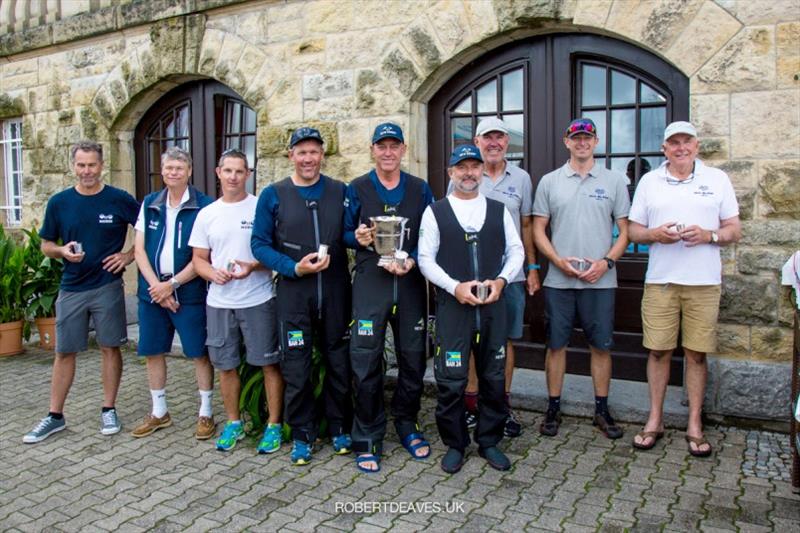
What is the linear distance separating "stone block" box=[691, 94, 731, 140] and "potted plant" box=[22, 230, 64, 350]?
6.16 m

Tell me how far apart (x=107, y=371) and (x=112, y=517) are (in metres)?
1.61

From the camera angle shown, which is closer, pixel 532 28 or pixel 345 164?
pixel 532 28

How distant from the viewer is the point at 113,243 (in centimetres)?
512

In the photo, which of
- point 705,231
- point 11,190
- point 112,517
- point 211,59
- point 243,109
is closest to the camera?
point 112,517

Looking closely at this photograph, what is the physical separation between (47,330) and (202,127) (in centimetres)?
272

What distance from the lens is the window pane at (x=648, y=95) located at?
549 cm

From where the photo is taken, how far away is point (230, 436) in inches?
185

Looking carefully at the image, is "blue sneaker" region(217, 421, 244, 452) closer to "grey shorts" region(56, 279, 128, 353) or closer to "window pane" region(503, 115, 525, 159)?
"grey shorts" region(56, 279, 128, 353)

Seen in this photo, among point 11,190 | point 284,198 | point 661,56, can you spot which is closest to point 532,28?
point 661,56

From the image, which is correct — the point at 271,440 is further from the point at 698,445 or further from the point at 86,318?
the point at 698,445

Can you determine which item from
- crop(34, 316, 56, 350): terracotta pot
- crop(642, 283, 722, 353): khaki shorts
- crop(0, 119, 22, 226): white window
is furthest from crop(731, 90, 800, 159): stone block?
crop(0, 119, 22, 226): white window

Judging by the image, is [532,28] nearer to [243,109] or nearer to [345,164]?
[345,164]

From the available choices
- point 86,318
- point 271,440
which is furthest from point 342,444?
point 86,318

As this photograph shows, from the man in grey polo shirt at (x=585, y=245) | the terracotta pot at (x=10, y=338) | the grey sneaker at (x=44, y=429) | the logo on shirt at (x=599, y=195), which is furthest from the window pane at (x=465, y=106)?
the terracotta pot at (x=10, y=338)
